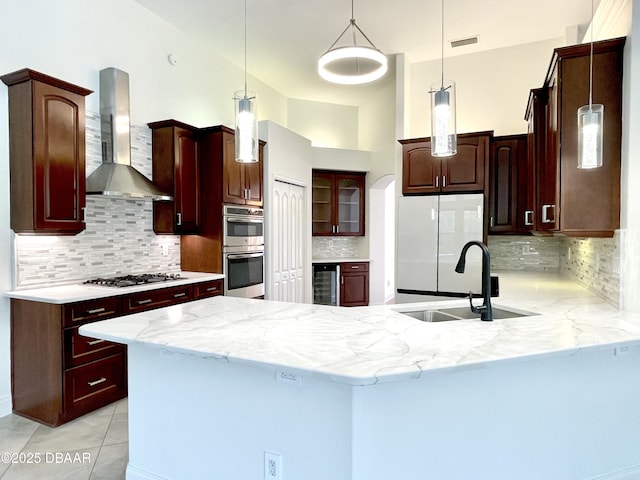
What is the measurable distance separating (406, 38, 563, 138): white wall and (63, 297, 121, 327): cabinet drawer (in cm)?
383

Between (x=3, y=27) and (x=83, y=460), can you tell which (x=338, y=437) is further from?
(x=3, y=27)

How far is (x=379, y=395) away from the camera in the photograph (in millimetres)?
1481

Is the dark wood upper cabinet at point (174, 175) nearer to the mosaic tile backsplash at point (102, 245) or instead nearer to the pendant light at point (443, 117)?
the mosaic tile backsplash at point (102, 245)

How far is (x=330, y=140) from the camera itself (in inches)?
263

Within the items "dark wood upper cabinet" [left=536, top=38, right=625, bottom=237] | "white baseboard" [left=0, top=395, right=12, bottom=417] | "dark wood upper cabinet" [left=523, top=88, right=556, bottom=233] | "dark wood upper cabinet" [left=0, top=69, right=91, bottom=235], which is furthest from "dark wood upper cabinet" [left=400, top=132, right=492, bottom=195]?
A: "white baseboard" [left=0, top=395, right=12, bottom=417]

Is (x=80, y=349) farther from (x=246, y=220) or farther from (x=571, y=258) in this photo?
(x=571, y=258)

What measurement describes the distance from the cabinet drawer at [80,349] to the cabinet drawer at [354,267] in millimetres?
3794

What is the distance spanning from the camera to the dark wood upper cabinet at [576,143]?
7.72 feet

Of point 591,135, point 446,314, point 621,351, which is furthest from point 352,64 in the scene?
point 621,351

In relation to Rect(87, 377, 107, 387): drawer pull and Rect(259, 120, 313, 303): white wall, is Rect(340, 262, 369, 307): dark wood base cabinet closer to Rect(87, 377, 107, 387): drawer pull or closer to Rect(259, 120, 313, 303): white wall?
Rect(259, 120, 313, 303): white wall

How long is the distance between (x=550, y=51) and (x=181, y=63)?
426 centimetres

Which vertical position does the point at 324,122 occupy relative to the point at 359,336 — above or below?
above

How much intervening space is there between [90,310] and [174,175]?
158cm

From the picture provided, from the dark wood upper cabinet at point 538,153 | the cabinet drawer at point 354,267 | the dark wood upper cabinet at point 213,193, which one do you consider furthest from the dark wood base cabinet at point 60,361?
the cabinet drawer at point 354,267
